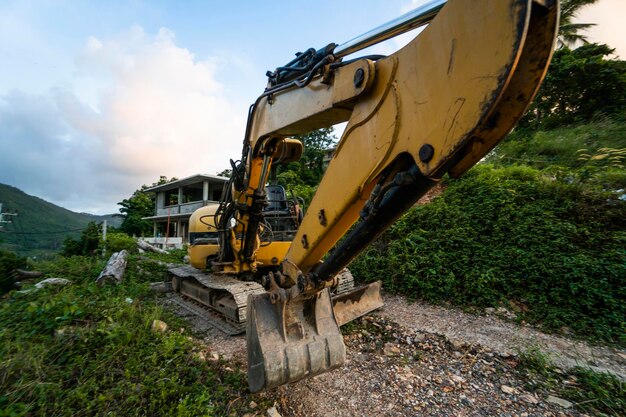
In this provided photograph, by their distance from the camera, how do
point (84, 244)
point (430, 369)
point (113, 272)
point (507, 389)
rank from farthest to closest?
point (84, 244) → point (113, 272) → point (430, 369) → point (507, 389)

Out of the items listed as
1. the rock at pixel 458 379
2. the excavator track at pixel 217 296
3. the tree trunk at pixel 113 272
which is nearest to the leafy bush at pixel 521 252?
the rock at pixel 458 379

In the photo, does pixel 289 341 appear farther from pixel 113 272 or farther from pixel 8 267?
pixel 8 267

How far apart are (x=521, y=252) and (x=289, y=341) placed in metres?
4.47

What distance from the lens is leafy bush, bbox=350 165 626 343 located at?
13.5 feet

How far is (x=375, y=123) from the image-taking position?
5.04 feet

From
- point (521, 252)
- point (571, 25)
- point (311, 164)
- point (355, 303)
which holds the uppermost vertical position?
point (571, 25)

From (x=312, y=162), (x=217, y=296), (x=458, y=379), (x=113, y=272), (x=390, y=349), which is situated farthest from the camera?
(x=312, y=162)

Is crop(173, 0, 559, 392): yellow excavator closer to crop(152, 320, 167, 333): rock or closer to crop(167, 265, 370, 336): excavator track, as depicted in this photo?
crop(167, 265, 370, 336): excavator track

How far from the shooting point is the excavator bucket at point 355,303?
13.0 ft

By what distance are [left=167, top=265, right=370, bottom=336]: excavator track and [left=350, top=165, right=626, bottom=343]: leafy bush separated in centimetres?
158

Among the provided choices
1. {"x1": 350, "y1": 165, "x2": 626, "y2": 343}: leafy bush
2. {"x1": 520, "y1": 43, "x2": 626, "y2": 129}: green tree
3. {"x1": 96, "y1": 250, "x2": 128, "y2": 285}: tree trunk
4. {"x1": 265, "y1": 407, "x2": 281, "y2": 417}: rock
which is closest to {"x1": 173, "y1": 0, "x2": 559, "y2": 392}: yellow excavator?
{"x1": 265, "y1": 407, "x2": 281, "y2": 417}: rock

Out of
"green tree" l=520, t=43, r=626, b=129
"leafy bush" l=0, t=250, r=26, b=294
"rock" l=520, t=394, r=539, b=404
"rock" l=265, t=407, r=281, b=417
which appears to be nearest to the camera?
"rock" l=265, t=407, r=281, b=417

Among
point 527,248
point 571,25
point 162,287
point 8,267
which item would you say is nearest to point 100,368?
point 162,287

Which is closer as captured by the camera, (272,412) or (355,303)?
(272,412)
